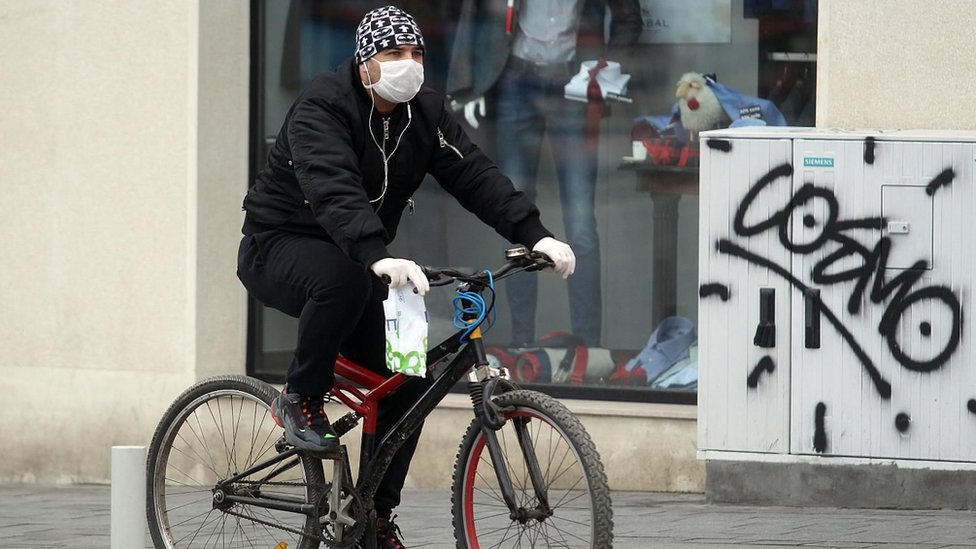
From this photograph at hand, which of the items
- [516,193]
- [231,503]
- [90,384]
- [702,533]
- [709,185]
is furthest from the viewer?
[90,384]

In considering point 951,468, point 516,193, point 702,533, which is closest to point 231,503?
point 516,193

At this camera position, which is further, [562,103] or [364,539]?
[562,103]

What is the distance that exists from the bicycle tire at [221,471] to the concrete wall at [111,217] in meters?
2.85

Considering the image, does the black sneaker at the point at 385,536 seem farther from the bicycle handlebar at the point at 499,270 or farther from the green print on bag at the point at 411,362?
the bicycle handlebar at the point at 499,270

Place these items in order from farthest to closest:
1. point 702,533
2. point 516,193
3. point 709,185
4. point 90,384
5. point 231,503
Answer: point 90,384 → point 709,185 → point 702,533 → point 231,503 → point 516,193

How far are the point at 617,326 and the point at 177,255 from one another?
7.77ft

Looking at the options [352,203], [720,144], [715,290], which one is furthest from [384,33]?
[715,290]

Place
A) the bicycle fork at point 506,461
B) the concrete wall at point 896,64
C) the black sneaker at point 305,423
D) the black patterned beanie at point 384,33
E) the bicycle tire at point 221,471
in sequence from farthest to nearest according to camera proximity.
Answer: the concrete wall at point 896,64
the bicycle tire at point 221,471
the black sneaker at point 305,423
the black patterned beanie at point 384,33
the bicycle fork at point 506,461

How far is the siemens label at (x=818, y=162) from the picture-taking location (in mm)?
6836

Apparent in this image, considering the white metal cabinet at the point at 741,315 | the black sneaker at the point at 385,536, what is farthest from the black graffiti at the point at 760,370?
the black sneaker at the point at 385,536

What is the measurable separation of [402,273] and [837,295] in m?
3.05

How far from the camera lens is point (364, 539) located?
4941 mm

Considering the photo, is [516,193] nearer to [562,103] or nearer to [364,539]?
[364,539]

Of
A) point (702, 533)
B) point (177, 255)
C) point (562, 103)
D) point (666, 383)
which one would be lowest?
point (702, 533)
